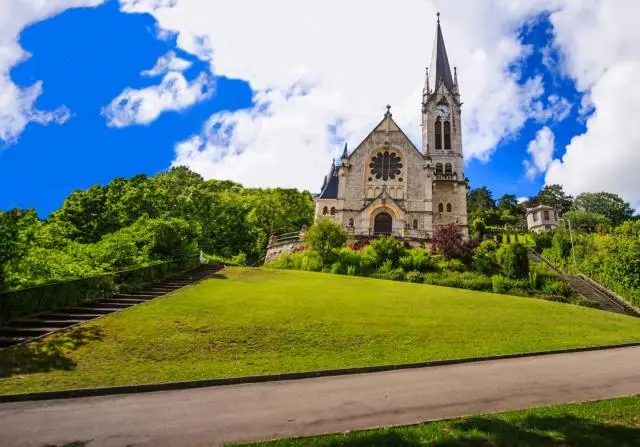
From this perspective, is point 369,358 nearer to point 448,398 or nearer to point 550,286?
point 448,398

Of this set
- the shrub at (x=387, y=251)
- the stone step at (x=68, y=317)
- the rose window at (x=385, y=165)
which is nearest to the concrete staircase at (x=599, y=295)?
the shrub at (x=387, y=251)

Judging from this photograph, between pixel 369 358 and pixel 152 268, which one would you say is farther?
pixel 152 268

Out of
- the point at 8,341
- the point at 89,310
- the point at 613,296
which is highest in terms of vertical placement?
the point at 613,296

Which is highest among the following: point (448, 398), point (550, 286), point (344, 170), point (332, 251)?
point (344, 170)

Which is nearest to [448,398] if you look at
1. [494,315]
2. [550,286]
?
[494,315]

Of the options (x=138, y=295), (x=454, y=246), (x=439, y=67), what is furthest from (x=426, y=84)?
(x=138, y=295)

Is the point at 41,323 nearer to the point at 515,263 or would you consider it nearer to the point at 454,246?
the point at 454,246

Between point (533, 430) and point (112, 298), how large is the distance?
58.8 feet

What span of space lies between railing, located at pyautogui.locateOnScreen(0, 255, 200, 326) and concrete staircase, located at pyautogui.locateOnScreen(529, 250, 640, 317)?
27982 millimetres

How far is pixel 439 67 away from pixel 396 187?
952 inches

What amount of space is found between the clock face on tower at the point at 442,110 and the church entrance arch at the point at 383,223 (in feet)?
68.6

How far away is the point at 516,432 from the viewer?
6.88 metres

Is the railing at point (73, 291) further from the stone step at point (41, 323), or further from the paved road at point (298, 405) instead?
the paved road at point (298, 405)

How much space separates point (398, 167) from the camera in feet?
163
